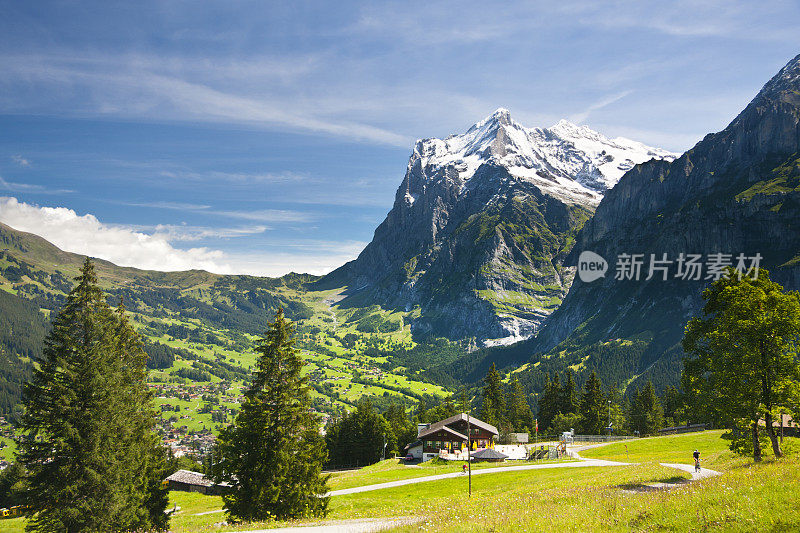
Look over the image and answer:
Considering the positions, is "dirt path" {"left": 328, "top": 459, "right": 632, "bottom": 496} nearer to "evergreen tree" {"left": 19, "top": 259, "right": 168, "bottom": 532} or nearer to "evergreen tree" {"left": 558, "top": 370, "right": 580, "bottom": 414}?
"evergreen tree" {"left": 19, "top": 259, "right": 168, "bottom": 532}

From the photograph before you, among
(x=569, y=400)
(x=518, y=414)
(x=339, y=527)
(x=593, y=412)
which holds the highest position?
(x=339, y=527)

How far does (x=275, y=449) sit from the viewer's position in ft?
97.8

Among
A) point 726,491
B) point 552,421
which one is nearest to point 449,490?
point 726,491

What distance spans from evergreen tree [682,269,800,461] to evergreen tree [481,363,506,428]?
8844 cm

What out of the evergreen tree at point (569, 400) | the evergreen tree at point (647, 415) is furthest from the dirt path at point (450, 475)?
the evergreen tree at point (647, 415)

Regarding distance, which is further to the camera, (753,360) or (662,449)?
(662,449)

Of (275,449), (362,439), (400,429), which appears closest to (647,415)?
(400,429)

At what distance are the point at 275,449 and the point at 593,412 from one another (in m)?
96.6

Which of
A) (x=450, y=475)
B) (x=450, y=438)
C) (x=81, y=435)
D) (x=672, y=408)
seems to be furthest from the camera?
(x=672, y=408)

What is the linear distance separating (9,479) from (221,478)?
79.7m

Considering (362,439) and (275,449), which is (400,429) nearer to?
(362,439)

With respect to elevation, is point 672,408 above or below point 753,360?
below

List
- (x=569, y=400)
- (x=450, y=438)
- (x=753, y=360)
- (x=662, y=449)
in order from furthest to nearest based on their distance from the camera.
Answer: (x=569, y=400) → (x=450, y=438) → (x=662, y=449) → (x=753, y=360)

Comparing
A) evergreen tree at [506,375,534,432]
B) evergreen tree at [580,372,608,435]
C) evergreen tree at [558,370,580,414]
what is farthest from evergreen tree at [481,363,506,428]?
evergreen tree at [580,372,608,435]
